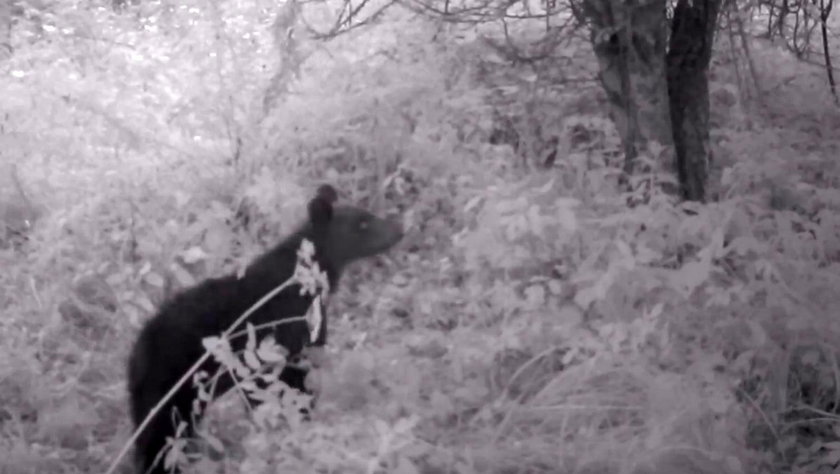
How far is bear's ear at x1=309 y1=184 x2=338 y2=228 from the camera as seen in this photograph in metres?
5.29

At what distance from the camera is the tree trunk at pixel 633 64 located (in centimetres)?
590

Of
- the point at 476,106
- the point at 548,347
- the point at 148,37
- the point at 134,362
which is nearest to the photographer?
the point at 134,362

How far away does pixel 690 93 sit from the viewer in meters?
6.52

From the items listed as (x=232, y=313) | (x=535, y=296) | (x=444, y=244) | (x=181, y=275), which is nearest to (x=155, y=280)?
(x=181, y=275)

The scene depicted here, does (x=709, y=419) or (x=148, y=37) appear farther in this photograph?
(x=148, y=37)

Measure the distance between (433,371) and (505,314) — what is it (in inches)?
18.7

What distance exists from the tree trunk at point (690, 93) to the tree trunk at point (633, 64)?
0.28m

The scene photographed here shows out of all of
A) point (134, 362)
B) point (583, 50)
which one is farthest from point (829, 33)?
point (134, 362)

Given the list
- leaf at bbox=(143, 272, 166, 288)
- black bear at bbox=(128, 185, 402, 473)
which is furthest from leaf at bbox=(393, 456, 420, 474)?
leaf at bbox=(143, 272, 166, 288)

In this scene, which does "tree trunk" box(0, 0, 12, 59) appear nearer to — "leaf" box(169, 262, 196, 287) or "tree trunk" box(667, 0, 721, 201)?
"leaf" box(169, 262, 196, 287)

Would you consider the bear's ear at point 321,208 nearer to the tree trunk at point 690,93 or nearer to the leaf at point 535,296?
the leaf at point 535,296

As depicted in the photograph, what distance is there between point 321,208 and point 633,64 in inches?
81.2

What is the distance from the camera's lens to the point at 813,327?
4152 millimetres

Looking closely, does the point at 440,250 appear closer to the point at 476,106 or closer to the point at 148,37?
the point at 476,106
